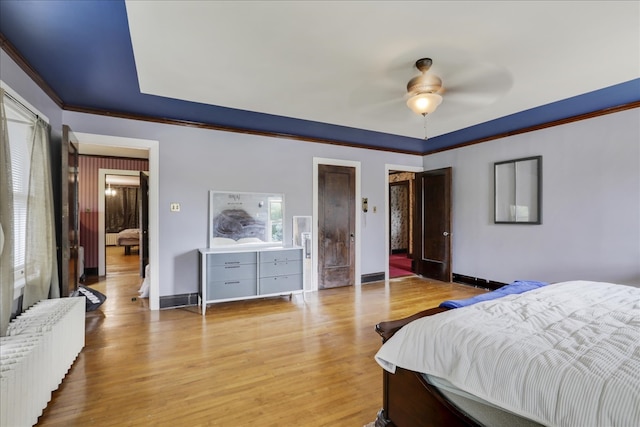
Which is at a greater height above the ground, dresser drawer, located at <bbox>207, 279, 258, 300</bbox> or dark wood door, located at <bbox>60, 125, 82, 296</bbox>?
dark wood door, located at <bbox>60, 125, 82, 296</bbox>

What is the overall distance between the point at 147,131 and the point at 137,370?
9.47ft

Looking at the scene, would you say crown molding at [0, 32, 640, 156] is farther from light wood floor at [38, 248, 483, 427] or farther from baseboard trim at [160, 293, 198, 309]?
light wood floor at [38, 248, 483, 427]

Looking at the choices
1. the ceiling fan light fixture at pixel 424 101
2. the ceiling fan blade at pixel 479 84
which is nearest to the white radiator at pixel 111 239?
the ceiling fan light fixture at pixel 424 101

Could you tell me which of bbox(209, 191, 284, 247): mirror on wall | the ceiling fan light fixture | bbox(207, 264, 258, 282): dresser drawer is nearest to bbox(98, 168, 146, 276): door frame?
bbox(209, 191, 284, 247): mirror on wall

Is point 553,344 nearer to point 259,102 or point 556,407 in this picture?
point 556,407

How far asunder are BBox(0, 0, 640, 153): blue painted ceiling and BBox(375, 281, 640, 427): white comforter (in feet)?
9.12

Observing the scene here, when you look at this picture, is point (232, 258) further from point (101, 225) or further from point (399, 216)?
point (399, 216)

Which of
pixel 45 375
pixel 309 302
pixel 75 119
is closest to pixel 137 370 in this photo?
pixel 45 375

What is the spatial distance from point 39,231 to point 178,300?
1.86m

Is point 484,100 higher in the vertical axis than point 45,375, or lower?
higher

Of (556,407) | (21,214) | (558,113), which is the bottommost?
(556,407)

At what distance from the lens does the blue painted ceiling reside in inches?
80.2

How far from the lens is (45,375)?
6.04 feet

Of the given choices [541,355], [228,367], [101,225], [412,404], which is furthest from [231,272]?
[101,225]
